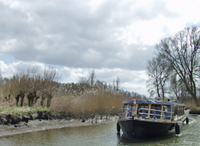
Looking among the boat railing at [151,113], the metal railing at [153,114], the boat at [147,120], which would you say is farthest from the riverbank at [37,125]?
the boat railing at [151,113]

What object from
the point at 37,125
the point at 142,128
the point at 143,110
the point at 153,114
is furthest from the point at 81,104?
the point at 142,128

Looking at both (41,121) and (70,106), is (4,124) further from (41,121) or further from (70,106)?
(70,106)

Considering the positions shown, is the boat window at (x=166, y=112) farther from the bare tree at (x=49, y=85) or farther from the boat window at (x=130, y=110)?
the bare tree at (x=49, y=85)

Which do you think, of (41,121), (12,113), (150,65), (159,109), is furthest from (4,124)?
(150,65)

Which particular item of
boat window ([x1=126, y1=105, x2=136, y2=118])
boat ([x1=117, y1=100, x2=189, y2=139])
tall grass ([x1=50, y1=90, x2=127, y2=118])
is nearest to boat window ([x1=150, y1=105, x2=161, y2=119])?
boat ([x1=117, y1=100, x2=189, y2=139])

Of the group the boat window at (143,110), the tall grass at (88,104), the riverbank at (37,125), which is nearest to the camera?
the boat window at (143,110)

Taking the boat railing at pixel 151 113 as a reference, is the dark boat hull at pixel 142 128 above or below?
below

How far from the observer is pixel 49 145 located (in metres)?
12.7

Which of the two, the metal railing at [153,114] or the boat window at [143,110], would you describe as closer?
the metal railing at [153,114]

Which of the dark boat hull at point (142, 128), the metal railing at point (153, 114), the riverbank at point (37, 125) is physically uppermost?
the metal railing at point (153, 114)

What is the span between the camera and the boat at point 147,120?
1366 centimetres

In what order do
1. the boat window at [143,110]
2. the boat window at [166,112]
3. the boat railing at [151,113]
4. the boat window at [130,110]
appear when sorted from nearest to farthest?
the boat railing at [151,113]
the boat window at [143,110]
the boat window at [166,112]
the boat window at [130,110]

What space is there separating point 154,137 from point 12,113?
11095 millimetres

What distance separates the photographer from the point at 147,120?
44.4 feet
